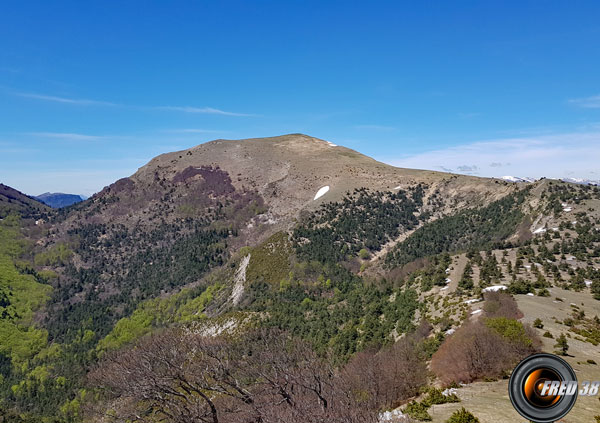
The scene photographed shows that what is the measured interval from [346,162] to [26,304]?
526 feet

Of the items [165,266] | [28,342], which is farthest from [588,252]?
[28,342]

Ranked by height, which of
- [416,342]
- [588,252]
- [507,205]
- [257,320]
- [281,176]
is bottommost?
[257,320]

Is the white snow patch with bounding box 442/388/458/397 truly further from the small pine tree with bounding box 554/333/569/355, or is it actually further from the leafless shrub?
the small pine tree with bounding box 554/333/569/355

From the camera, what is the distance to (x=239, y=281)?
108 m

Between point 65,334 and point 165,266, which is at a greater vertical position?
point 165,266

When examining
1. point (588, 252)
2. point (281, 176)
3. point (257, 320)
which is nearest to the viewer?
point (588, 252)

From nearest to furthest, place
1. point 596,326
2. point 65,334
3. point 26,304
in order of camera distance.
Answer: point 596,326 → point 65,334 → point 26,304

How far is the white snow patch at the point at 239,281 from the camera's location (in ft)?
326

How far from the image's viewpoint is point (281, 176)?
591ft

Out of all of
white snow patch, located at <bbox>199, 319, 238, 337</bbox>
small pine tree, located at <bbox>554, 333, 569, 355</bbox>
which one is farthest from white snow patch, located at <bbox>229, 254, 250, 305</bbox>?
small pine tree, located at <bbox>554, 333, 569, 355</bbox>

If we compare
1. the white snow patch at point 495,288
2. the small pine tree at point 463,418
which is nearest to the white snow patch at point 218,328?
the white snow patch at point 495,288

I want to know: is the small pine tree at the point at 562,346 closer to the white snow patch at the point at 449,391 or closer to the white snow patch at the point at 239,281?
the white snow patch at the point at 449,391

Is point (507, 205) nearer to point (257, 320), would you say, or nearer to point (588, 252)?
point (588, 252)

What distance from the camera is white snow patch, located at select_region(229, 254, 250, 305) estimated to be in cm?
9950
